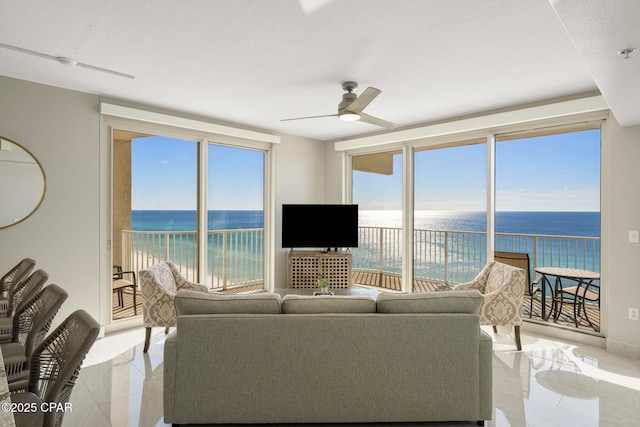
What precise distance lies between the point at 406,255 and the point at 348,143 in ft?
6.08

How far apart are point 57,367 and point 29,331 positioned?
2.04 ft

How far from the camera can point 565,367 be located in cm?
291

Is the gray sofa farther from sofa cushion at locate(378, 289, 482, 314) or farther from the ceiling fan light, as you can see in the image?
the ceiling fan light

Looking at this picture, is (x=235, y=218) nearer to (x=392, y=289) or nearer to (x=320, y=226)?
(x=320, y=226)

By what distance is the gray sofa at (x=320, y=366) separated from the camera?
196cm

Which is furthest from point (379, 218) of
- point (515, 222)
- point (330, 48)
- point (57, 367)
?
point (57, 367)

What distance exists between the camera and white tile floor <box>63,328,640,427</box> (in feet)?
7.11

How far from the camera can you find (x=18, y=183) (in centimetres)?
312

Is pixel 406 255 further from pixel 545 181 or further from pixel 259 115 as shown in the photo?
pixel 259 115

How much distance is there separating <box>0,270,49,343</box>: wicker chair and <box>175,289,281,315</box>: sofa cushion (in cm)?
84

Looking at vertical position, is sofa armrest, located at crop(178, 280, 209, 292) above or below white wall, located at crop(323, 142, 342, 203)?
below

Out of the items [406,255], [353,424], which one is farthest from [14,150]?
[406,255]

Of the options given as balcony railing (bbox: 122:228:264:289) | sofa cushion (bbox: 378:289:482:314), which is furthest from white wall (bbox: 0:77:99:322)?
sofa cushion (bbox: 378:289:482:314)

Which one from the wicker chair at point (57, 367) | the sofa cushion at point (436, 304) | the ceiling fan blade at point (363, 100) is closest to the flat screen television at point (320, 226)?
the ceiling fan blade at point (363, 100)
